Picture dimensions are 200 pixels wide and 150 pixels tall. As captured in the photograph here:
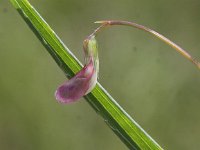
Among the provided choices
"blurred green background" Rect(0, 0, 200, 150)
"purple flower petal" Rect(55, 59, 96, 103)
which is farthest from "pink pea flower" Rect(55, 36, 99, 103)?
"blurred green background" Rect(0, 0, 200, 150)

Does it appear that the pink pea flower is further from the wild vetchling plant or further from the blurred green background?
the blurred green background

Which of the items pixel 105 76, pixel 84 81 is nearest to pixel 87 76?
pixel 84 81

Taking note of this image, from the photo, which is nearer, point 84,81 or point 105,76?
point 84,81

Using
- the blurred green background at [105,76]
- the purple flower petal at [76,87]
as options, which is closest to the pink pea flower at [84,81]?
the purple flower petal at [76,87]

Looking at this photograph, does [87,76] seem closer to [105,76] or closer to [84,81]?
[84,81]

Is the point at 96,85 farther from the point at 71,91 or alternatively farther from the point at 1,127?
the point at 1,127

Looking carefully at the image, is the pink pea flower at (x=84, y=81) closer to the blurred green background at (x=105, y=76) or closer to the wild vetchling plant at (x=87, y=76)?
the wild vetchling plant at (x=87, y=76)

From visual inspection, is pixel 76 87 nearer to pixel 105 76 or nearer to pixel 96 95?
pixel 96 95

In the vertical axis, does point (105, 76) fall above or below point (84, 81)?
above
